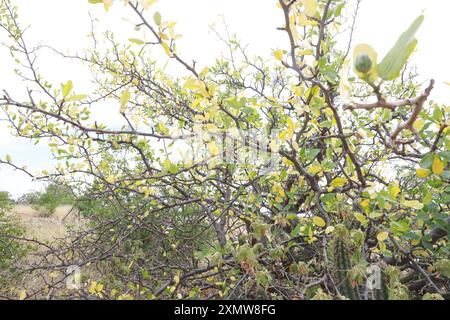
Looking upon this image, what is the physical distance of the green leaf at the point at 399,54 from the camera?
0.58 metres

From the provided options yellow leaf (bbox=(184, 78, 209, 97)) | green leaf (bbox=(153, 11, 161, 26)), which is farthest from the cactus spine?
green leaf (bbox=(153, 11, 161, 26))

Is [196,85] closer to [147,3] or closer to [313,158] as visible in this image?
[147,3]

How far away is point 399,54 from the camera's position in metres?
0.60

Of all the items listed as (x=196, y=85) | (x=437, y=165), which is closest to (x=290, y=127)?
(x=196, y=85)

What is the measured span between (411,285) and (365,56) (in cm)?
161

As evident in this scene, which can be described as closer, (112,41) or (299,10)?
(299,10)

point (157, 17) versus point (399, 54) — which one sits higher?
point (157, 17)

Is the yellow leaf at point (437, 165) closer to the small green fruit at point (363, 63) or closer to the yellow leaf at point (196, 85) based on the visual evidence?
the small green fruit at point (363, 63)

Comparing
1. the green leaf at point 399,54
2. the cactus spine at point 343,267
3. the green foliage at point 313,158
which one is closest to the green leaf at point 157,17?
the green foliage at point 313,158

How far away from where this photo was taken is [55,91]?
187 cm

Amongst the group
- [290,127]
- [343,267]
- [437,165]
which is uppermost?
[290,127]

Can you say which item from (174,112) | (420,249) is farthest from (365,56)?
(174,112)
